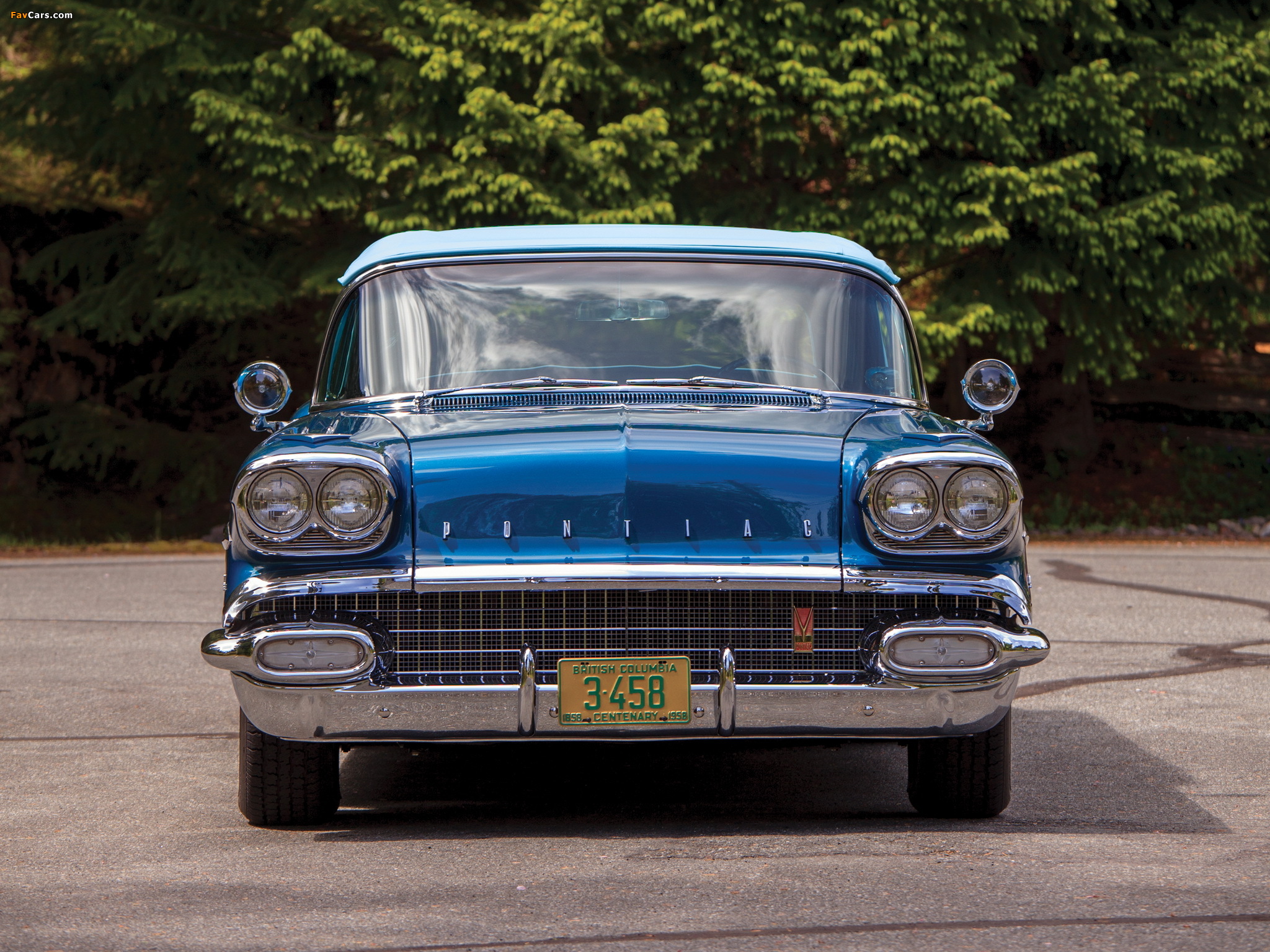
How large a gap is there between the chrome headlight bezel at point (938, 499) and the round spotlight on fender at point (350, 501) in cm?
123

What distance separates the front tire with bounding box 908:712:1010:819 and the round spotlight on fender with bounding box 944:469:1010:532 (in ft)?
2.02

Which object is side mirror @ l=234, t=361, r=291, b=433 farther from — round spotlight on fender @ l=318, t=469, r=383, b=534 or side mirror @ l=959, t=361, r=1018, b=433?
side mirror @ l=959, t=361, r=1018, b=433

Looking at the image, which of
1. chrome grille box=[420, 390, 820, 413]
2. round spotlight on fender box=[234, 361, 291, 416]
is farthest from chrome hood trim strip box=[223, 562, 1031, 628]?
round spotlight on fender box=[234, 361, 291, 416]

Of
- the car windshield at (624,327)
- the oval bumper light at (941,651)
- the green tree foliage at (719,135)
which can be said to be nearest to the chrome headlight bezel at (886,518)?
the oval bumper light at (941,651)

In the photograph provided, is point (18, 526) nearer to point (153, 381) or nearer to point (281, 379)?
point (153, 381)

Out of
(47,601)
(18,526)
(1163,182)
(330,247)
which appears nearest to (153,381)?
(18,526)

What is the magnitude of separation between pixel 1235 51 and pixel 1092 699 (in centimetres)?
1102

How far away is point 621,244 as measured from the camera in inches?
201

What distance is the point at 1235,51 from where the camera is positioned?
610 inches

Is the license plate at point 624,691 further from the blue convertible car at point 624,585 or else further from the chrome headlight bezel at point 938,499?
the chrome headlight bezel at point 938,499

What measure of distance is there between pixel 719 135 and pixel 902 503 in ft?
39.7

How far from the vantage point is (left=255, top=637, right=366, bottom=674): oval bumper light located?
3.95 meters

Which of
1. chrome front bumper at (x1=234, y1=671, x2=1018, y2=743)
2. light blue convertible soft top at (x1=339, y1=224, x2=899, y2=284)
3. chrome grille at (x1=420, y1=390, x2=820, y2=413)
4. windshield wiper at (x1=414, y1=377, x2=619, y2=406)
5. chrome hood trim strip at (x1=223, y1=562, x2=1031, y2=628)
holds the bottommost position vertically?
Answer: chrome front bumper at (x1=234, y1=671, x2=1018, y2=743)

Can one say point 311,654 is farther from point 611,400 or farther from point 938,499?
point 938,499
